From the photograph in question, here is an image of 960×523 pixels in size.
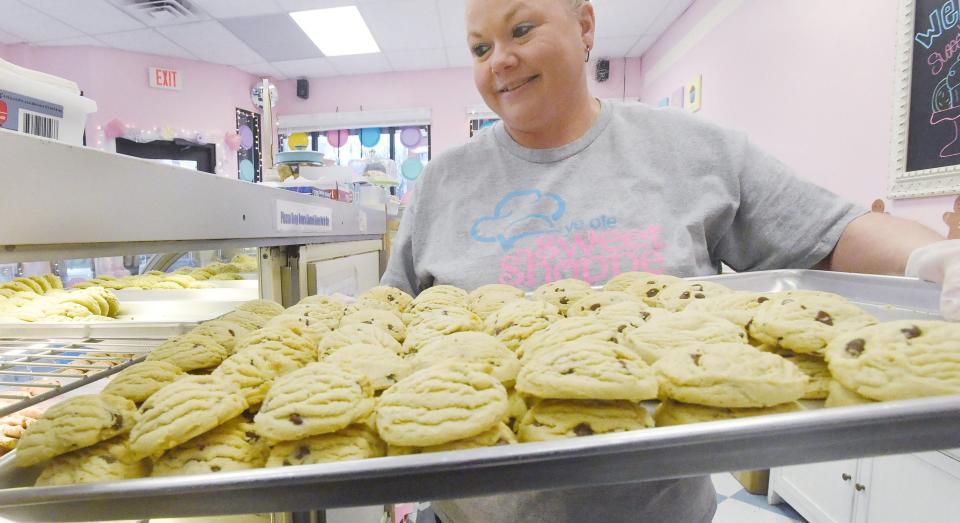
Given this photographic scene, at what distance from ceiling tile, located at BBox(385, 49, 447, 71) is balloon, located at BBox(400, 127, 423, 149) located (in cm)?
79

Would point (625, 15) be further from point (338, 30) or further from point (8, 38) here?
point (8, 38)

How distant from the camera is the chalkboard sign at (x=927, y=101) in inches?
73.4

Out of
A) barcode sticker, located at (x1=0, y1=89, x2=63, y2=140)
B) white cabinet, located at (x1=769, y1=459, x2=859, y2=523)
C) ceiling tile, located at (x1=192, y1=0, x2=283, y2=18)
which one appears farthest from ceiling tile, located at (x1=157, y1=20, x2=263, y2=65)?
white cabinet, located at (x1=769, y1=459, x2=859, y2=523)

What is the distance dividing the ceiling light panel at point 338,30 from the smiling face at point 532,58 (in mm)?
3864

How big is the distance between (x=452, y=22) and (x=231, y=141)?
3209 millimetres

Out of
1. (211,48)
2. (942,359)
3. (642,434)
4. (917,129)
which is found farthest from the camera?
(211,48)

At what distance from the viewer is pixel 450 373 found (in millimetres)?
573

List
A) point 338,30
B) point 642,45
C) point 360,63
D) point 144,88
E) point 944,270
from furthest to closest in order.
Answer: point 360,63 → point 642,45 → point 144,88 → point 338,30 → point 944,270

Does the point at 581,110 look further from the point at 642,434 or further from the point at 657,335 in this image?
the point at 642,434

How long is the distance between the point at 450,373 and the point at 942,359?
50 cm

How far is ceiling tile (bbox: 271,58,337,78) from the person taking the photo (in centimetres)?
611

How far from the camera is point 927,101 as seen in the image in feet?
6.53

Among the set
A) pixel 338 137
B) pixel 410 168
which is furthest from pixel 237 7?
pixel 410 168

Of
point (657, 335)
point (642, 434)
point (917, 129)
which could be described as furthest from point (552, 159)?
point (917, 129)
